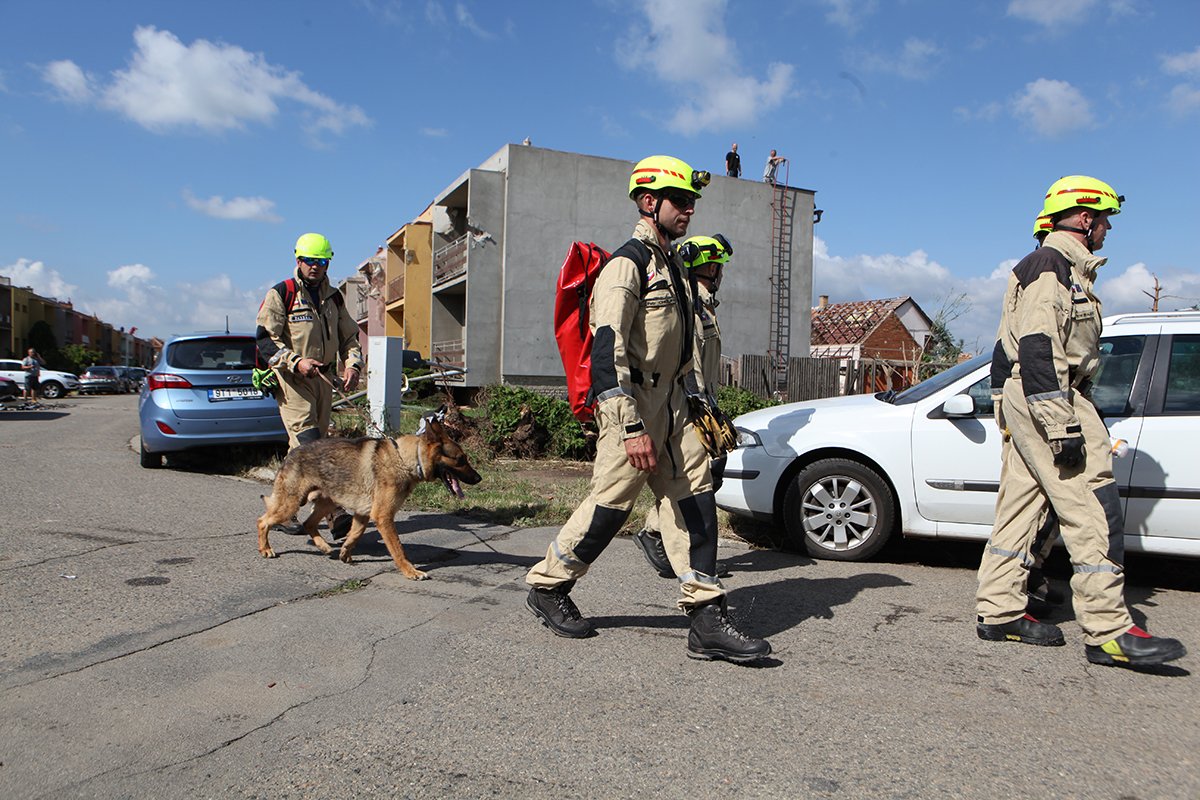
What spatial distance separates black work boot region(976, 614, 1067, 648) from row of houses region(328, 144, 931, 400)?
58.2ft

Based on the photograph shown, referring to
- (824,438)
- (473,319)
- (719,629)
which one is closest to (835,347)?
(473,319)

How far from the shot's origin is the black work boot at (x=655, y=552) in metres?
5.30

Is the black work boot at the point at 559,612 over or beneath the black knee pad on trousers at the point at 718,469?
beneath

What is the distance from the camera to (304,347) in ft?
20.1

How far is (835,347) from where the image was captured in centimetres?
4000

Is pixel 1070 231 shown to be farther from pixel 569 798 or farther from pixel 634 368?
pixel 569 798

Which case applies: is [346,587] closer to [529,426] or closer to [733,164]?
[529,426]

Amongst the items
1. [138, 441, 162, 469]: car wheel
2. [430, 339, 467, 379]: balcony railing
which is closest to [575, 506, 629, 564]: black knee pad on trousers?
[138, 441, 162, 469]: car wheel

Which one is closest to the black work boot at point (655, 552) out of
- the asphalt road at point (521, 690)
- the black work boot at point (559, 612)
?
the asphalt road at point (521, 690)

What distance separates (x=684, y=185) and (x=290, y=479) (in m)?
3.21

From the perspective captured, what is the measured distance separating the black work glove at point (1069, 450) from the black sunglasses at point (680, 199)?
6.48 ft

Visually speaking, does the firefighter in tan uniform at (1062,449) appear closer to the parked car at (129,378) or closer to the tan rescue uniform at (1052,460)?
the tan rescue uniform at (1052,460)

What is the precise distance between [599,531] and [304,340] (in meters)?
3.31

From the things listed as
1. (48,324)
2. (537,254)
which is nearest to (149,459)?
(537,254)
